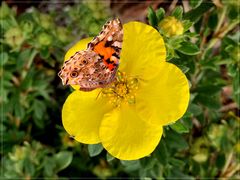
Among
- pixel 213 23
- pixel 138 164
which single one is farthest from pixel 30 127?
pixel 213 23

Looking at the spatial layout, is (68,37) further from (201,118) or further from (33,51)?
(201,118)

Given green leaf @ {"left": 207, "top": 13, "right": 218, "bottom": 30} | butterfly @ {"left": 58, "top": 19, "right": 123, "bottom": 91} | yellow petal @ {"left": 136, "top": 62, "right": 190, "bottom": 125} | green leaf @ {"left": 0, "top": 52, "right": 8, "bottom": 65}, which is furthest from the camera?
green leaf @ {"left": 0, "top": 52, "right": 8, "bottom": 65}

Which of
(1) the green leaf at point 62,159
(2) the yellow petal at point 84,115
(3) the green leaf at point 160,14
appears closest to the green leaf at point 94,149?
(2) the yellow petal at point 84,115

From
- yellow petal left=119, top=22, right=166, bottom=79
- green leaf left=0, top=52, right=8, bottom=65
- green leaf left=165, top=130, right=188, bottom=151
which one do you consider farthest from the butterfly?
green leaf left=0, top=52, right=8, bottom=65

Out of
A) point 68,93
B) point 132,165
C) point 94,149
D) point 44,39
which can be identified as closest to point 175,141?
point 132,165

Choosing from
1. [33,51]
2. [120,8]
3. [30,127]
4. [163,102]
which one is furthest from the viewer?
[120,8]

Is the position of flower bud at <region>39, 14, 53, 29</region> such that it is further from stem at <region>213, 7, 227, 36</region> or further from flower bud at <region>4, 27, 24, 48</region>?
stem at <region>213, 7, 227, 36</region>
